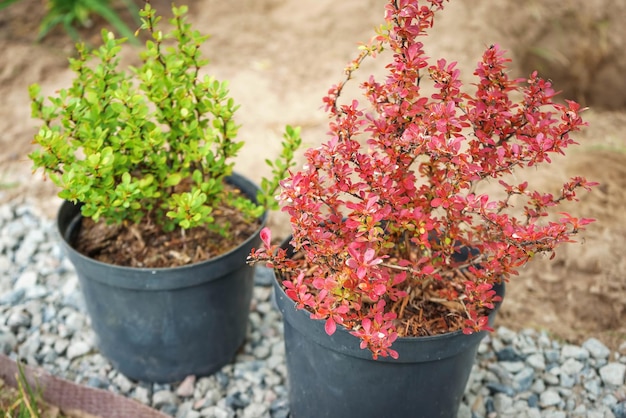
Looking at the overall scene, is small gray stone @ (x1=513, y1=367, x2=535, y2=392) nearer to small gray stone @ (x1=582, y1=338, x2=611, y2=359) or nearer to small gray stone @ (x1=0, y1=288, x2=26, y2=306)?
small gray stone @ (x1=582, y1=338, x2=611, y2=359)

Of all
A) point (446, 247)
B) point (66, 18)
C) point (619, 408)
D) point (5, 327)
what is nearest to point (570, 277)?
point (619, 408)

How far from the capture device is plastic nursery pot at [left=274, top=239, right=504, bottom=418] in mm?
1749

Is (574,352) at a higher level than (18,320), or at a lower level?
higher

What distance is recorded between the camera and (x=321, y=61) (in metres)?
4.23

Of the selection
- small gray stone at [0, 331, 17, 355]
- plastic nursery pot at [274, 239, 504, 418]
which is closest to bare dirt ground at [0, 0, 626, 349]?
small gray stone at [0, 331, 17, 355]

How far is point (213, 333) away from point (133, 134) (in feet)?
2.38

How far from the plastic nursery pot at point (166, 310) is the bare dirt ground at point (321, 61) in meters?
0.84

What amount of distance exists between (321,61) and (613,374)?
2.63 metres

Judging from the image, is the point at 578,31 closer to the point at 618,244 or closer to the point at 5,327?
the point at 618,244

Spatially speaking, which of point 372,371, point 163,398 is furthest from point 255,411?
point 372,371

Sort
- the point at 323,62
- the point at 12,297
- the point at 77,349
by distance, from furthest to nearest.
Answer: the point at 323,62
the point at 12,297
the point at 77,349

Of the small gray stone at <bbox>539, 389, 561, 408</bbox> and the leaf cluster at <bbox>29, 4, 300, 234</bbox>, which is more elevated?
the leaf cluster at <bbox>29, 4, 300, 234</bbox>

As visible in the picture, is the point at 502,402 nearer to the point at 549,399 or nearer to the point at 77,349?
the point at 549,399

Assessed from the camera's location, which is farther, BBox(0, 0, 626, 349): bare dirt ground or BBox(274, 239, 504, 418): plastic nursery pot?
BBox(0, 0, 626, 349): bare dirt ground
